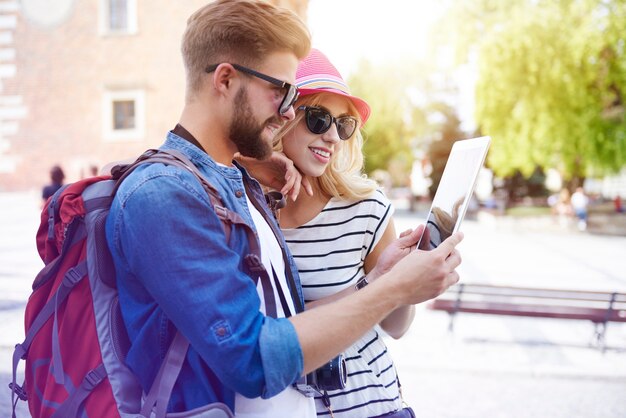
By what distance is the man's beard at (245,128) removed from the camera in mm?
1425

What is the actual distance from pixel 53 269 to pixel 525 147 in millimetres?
21670

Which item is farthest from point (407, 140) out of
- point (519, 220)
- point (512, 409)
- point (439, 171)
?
point (512, 409)

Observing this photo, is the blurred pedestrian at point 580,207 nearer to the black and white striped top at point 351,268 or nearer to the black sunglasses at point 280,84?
the black and white striped top at point 351,268

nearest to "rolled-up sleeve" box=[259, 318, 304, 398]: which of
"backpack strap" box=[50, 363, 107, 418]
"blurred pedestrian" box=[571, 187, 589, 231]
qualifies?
"backpack strap" box=[50, 363, 107, 418]

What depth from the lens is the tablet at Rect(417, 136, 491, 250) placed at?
5.41 feet

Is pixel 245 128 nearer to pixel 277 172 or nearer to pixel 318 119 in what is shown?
pixel 277 172

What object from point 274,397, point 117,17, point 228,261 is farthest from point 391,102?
point 228,261

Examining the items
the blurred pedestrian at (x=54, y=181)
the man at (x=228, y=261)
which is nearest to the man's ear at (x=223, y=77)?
the man at (x=228, y=261)

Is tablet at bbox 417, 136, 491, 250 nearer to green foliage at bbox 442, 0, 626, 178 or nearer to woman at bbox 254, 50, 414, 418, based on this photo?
woman at bbox 254, 50, 414, 418

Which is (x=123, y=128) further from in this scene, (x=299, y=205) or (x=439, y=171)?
(x=439, y=171)

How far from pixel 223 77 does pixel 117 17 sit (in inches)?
959

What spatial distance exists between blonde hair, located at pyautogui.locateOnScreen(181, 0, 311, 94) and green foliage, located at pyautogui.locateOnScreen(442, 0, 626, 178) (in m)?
20.4

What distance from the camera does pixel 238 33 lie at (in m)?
1.39

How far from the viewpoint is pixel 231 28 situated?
1.38 meters
